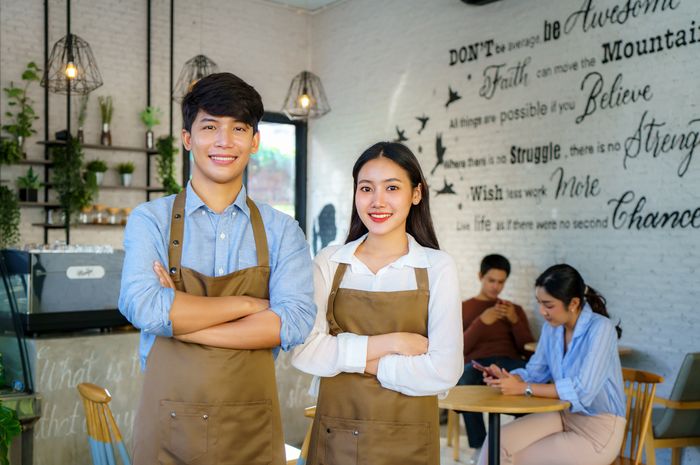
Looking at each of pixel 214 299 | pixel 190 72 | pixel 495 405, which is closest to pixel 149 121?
pixel 190 72

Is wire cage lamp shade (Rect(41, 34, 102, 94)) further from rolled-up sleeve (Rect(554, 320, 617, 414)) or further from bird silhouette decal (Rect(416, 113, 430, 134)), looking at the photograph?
rolled-up sleeve (Rect(554, 320, 617, 414))

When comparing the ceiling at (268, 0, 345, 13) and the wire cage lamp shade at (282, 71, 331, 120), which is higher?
the ceiling at (268, 0, 345, 13)

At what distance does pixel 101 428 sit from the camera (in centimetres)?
272

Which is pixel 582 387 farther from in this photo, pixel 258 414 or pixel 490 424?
pixel 258 414

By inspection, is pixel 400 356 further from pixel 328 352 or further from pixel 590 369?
pixel 590 369

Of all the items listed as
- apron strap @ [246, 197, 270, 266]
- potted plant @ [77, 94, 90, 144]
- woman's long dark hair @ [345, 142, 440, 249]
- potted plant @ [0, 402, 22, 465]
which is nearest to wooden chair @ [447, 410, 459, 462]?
potted plant @ [0, 402, 22, 465]

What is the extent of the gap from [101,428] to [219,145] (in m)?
1.43

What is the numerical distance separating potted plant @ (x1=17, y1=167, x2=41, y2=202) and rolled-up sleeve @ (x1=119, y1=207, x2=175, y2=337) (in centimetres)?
581

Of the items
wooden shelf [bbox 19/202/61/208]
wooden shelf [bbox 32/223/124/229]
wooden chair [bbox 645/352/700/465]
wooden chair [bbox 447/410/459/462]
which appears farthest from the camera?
wooden shelf [bbox 32/223/124/229]

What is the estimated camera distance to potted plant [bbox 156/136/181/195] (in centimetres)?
773

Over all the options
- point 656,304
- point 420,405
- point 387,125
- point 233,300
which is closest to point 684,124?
point 656,304

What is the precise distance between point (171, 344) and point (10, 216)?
5785 mm

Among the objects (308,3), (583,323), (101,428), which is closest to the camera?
(101,428)

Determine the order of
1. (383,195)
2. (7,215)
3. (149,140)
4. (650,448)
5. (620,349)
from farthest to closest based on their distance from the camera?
(149,140) < (7,215) < (620,349) < (650,448) < (383,195)
